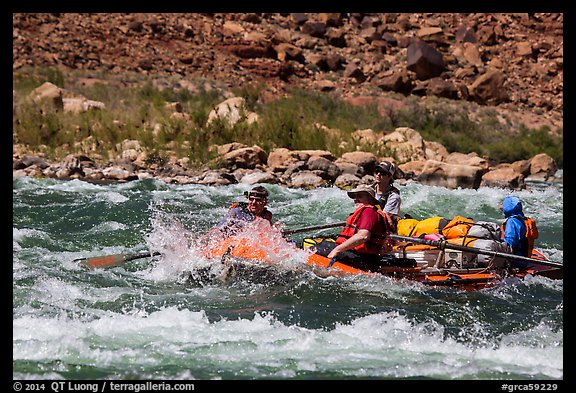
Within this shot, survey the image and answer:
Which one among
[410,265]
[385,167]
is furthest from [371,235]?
[385,167]

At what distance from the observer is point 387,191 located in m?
7.92

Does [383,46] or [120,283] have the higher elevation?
[383,46]

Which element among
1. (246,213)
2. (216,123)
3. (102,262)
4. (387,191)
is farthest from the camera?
(216,123)

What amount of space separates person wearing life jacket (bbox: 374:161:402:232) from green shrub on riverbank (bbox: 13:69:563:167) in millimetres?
9230

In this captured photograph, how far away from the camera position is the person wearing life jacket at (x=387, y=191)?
7785 mm

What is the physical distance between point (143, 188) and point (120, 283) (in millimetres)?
6917

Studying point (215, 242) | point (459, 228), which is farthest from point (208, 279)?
point (459, 228)

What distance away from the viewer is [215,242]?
7.41 meters

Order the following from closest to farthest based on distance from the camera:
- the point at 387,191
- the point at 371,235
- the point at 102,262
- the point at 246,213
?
the point at 371,235, the point at 246,213, the point at 102,262, the point at 387,191

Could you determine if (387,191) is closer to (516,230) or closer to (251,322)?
(516,230)

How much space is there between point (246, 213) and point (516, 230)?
9.18 feet

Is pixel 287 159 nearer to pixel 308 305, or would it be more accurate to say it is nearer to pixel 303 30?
pixel 308 305

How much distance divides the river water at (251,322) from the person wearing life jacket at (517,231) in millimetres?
331

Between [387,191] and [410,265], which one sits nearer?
[410,265]
